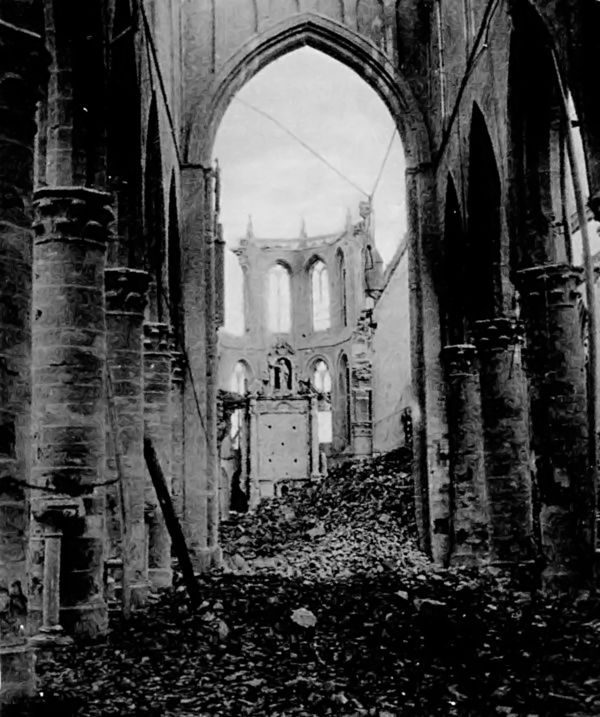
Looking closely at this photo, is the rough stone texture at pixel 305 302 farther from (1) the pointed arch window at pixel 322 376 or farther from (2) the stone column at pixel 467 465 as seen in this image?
(2) the stone column at pixel 467 465

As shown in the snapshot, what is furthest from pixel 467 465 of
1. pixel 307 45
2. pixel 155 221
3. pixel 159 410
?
pixel 307 45

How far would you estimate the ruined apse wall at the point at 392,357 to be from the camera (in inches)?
1292

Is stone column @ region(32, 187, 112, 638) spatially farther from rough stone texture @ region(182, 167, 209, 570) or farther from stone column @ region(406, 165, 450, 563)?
stone column @ region(406, 165, 450, 563)

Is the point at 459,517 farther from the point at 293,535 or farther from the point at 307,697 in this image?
the point at 307,697

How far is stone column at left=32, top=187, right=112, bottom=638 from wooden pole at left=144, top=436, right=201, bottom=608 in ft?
5.74

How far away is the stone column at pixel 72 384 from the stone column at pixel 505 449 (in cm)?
694

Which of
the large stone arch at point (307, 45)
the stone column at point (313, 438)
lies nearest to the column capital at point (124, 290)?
the large stone arch at point (307, 45)

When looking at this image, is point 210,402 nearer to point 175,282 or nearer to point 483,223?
point 175,282

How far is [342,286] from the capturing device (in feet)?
155

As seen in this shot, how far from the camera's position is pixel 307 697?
6.84 m

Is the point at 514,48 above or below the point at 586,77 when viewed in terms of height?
above

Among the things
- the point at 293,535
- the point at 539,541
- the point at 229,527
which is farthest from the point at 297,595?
the point at 229,527

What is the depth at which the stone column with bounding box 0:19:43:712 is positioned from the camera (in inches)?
229

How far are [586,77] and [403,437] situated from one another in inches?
1023
